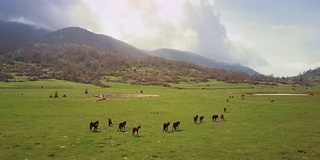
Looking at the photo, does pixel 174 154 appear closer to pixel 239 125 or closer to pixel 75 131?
pixel 75 131

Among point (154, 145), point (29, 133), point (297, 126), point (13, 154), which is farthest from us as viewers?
point (297, 126)

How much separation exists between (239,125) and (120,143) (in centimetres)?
2077

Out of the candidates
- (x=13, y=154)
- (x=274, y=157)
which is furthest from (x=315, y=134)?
(x=13, y=154)

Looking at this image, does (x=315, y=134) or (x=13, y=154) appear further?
(x=315, y=134)

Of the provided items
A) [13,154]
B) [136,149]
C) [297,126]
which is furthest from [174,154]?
[297,126]

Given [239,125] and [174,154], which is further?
[239,125]

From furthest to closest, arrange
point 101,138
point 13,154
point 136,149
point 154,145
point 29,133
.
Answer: point 29,133
point 101,138
point 154,145
point 136,149
point 13,154

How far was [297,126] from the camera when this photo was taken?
138ft

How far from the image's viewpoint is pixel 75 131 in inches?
1476

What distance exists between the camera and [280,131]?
38.1 metres

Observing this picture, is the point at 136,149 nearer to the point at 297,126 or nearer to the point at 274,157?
the point at 274,157

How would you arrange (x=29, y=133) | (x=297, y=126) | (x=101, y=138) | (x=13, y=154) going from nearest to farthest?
1. (x=13, y=154)
2. (x=101, y=138)
3. (x=29, y=133)
4. (x=297, y=126)

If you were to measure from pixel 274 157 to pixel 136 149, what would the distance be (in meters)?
12.7

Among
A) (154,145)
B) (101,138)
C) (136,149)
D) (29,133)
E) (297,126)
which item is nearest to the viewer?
(136,149)
